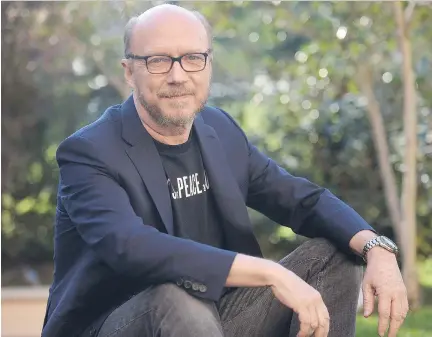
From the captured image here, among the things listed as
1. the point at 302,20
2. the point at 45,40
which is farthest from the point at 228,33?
the point at 45,40

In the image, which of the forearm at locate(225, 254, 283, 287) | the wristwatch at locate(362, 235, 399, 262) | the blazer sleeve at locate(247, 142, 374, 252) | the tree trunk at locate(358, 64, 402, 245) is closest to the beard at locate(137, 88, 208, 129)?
the blazer sleeve at locate(247, 142, 374, 252)

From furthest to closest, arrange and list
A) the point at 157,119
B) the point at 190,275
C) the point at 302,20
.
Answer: the point at 302,20, the point at 157,119, the point at 190,275

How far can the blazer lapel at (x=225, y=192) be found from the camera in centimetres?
224

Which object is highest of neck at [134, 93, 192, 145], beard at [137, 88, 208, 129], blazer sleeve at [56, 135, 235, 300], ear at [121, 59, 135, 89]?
ear at [121, 59, 135, 89]

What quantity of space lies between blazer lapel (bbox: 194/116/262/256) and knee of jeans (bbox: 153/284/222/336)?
0.44m

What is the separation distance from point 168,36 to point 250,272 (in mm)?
654

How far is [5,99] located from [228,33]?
2.10 meters

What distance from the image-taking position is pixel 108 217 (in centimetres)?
194

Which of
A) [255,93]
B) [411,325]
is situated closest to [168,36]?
[411,325]

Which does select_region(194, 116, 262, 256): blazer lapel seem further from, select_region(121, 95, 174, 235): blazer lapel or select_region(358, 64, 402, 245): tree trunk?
select_region(358, 64, 402, 245): tree trunk

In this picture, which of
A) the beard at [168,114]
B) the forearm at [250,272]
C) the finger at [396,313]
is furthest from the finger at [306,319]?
the beard at [168,114]

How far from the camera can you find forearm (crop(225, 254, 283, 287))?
1886mm

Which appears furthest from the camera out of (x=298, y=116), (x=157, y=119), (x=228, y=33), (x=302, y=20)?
(x=298, y=116)

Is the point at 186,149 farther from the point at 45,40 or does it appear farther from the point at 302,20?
the point at 45,40
